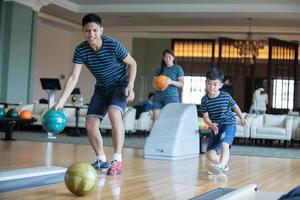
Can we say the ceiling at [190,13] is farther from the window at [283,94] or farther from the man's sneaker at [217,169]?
the man's sneaker at [217,169]

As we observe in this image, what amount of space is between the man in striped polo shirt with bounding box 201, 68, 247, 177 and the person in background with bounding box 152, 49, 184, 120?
1304mm

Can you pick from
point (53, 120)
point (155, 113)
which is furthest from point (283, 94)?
point (53, 120)

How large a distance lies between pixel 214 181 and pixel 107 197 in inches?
56.1

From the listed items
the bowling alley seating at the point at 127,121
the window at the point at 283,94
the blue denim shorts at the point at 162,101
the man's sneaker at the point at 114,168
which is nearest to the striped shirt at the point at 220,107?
the man's sneaker at the point at 114,168

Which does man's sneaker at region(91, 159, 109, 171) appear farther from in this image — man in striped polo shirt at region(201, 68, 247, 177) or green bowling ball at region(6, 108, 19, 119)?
green bowling ball at region(6, 108, 19, 119)

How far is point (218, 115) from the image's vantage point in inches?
199

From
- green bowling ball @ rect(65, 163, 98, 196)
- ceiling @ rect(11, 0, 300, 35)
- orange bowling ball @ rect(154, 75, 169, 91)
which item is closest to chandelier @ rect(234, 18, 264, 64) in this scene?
ceiling @ rect(11, 0, 300, 35)

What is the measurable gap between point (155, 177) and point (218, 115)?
0.90 meters

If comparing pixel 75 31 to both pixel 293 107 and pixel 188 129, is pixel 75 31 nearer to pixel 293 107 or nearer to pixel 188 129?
pixel 293 107

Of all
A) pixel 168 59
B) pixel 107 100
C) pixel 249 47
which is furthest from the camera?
pixel 249 47

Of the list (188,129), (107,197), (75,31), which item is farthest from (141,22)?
(107,197)

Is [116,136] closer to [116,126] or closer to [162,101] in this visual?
[116,126]

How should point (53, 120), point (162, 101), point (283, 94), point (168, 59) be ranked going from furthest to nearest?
point (283, 94)
point (162, 101)
point (168, 59)
point (53, 120)

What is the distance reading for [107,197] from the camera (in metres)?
3.38
